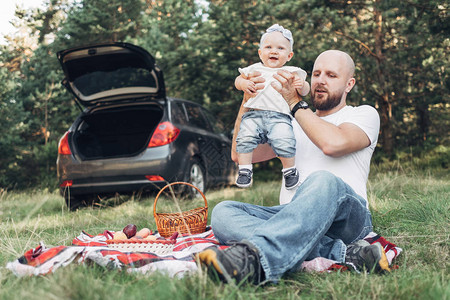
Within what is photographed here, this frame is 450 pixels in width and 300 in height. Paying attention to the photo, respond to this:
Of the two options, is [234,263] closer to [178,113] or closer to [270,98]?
[270,98]

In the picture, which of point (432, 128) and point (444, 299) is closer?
point (444, 299)

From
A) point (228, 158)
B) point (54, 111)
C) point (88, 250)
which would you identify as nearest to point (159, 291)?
point (88, 250)

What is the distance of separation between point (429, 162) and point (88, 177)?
6701 millimetres

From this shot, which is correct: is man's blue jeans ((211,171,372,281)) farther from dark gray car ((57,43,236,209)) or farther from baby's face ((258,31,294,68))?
dark gray car ((57,43,236,209))

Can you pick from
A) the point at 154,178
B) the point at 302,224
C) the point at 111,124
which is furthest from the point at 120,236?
the point at 111,124

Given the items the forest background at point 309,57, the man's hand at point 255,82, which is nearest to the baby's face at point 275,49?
the man's hand at point 255,82

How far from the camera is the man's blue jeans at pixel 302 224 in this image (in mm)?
2020

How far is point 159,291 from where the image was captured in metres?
1.65

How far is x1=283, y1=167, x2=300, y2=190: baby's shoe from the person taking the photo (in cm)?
289

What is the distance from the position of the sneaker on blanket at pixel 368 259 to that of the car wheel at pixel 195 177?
3409 millimetres

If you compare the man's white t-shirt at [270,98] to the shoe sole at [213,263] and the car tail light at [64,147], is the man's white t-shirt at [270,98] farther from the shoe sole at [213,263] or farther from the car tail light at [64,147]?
the car tail light at [64,147]

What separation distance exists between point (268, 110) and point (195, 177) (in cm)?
307

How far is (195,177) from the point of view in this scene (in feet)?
19.6

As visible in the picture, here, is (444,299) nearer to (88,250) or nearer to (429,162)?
(88,250)
